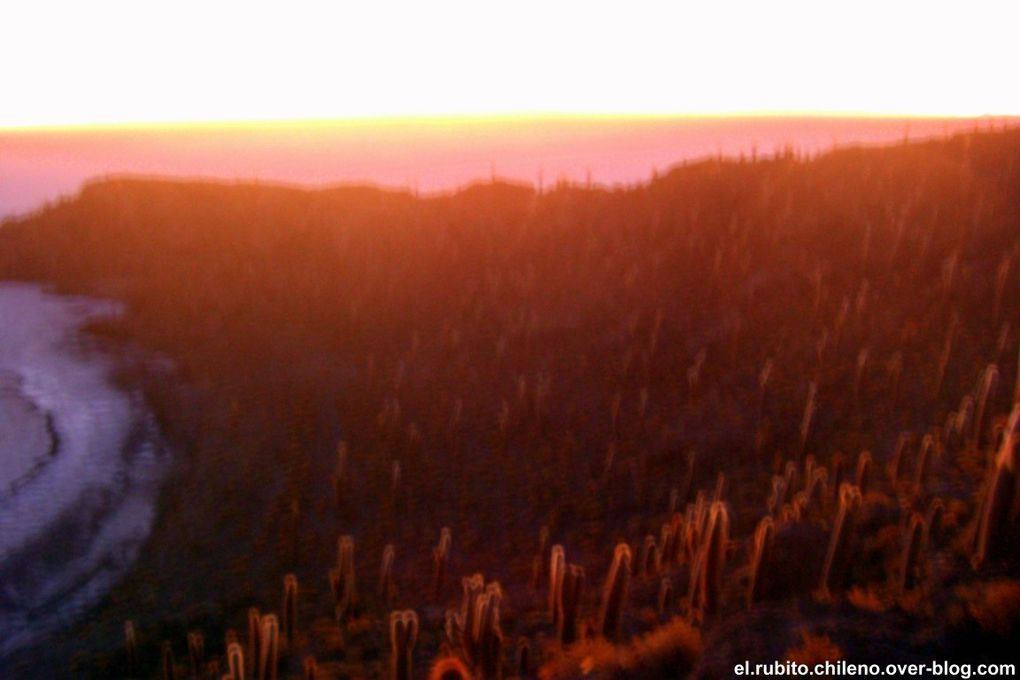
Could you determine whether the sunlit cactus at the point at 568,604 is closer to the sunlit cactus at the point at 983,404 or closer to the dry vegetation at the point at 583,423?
the dry vegetation at the point at 583,423

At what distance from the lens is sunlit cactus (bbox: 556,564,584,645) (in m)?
8.72

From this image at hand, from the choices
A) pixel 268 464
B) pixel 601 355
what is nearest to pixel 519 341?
pixel 601 355

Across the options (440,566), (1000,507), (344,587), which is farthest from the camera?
(440,566)

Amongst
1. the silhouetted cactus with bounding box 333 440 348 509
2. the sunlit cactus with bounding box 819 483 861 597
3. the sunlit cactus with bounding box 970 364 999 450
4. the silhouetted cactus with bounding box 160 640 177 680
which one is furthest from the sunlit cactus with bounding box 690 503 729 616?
the silhouetted cactus with bounding box 333 440 348 509

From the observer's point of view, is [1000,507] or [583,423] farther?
[583,423]

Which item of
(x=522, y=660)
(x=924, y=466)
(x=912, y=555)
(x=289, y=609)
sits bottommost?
(x=289, y=609)

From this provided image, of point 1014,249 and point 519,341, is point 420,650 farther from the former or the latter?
point 1014,249

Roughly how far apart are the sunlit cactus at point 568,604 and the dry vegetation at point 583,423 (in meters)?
0.03

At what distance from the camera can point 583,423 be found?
1798 cm

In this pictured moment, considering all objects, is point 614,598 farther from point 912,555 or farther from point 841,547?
point 912,555

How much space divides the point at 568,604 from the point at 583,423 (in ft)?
30.4

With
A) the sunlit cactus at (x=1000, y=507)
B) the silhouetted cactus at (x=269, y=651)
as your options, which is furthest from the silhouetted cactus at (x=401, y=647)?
the sunlit cactus at (x=1000, y=507)

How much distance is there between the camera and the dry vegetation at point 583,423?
840cm

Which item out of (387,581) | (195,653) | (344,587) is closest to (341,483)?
(387,581)
